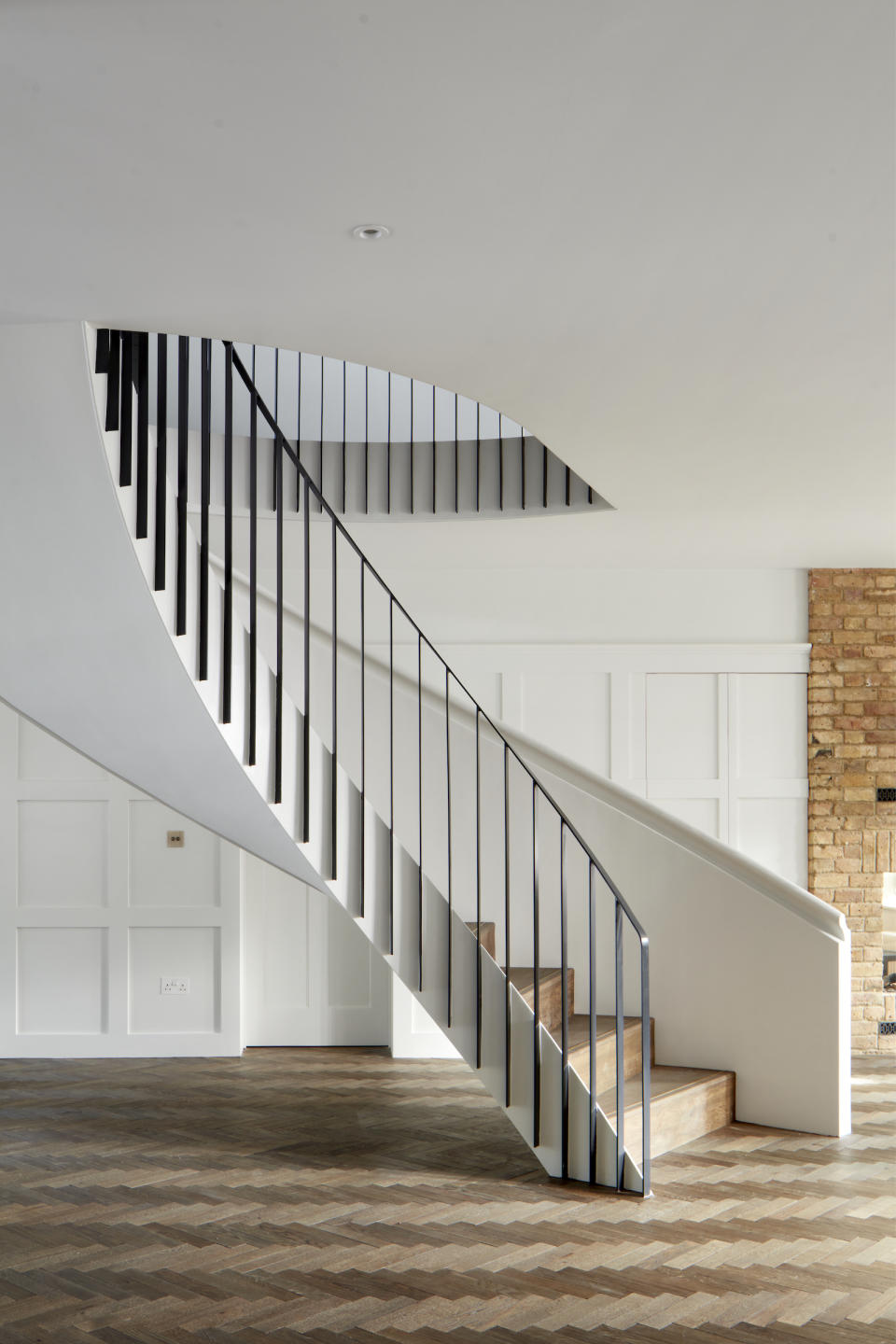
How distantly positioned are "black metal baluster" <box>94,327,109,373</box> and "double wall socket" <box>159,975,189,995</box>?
4298 mm

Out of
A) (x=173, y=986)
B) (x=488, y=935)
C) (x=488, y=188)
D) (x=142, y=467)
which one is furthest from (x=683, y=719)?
(x=488, y=188)

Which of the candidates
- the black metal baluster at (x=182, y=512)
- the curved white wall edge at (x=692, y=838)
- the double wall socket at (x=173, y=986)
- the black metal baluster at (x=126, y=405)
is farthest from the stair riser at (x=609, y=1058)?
the double wall socket at (x=173, y=986)

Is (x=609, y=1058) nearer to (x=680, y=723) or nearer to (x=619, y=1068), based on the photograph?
(x=619, y=1068)

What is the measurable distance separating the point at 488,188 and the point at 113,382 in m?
1.54

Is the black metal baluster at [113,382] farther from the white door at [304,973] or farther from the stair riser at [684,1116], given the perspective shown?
the white door at [304,973]

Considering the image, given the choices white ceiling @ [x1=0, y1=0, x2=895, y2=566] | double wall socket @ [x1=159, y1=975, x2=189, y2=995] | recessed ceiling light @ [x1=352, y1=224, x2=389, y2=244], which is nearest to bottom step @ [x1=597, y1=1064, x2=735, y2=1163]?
white ceiling @ [x1=0, y1=0, x2=895, y2=566]

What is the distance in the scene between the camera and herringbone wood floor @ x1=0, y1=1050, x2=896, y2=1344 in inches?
129

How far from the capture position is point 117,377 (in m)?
3.58

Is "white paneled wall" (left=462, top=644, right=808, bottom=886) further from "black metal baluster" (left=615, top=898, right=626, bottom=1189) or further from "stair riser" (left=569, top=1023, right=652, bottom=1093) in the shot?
"black metal baluster" (left=615, top=898, right=626, bottom=1189)

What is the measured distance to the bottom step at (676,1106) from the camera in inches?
178

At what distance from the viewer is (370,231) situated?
2623 millimetres

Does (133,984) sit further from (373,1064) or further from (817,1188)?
(817,1188)

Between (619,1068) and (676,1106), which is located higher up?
(619,1068)

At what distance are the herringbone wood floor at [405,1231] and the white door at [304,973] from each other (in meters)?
1.24
